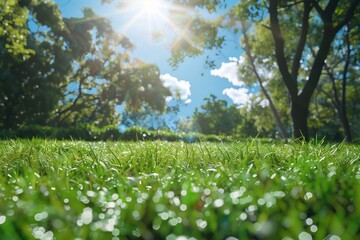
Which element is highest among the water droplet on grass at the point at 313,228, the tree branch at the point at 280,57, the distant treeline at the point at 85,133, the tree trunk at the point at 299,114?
the tree branch at the point at 280,57

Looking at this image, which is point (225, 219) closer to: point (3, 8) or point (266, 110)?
point (3, 8)

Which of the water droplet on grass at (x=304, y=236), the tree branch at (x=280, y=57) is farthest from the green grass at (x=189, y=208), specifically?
the tree branch at (x=280, y=57)

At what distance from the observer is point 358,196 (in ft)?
4.90

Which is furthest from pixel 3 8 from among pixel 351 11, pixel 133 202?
pixel 351 11

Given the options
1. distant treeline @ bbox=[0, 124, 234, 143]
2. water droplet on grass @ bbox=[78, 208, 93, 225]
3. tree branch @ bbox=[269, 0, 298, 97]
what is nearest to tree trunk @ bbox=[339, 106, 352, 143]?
distant treeline @ bbox=[0, 124, 234, 143]

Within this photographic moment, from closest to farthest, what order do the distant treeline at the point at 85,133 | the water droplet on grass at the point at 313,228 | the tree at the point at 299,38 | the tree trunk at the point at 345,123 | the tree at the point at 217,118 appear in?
the water droplet on grass at the point at 313,228, the tree at the point at 299,38, the distant treeline at the point at 85,133, the tree trunk at the point at 345,123, the tree at the point at 217,118

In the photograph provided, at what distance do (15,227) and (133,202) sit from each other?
1.75 feet

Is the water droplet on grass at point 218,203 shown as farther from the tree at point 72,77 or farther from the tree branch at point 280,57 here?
the tree at point 72,77

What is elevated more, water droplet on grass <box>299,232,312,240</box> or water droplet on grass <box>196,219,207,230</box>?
water droplet on grass <box>299,232,312,240</box>

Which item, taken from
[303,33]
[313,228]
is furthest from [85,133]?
[313,228]

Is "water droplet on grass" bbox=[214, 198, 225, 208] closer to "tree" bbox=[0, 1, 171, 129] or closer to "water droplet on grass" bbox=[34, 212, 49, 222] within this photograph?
"water droplet on grass" bbox=[34, 212, 49, 222]

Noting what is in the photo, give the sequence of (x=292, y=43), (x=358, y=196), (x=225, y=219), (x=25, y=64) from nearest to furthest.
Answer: (x=225, y=219) < (x=358, y=196) < (x=292, y=43) < (x=25, y=64)

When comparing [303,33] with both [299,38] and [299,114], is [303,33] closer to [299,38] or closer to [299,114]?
[299,38]

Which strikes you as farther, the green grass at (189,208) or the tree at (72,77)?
the tree at (72,77)
